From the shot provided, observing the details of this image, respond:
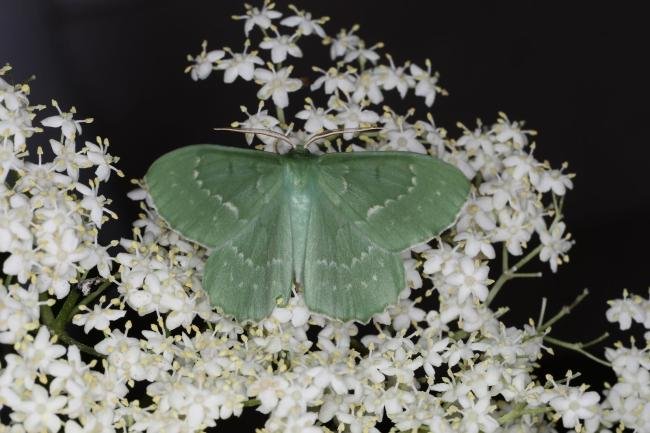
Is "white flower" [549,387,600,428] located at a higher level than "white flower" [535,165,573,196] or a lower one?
lower

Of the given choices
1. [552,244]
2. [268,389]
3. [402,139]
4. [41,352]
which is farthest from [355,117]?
[41,352]

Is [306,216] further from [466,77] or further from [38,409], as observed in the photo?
[466,77]

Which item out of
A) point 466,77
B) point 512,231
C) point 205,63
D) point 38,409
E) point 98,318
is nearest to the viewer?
point 38,409

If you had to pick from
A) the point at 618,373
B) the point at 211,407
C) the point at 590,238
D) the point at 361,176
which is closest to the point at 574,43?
the point at 590,238

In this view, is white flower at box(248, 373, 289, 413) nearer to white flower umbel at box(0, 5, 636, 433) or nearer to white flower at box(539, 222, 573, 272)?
white flower umbel at box(0, 5, 636, 433)

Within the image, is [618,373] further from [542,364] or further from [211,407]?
[211,407]

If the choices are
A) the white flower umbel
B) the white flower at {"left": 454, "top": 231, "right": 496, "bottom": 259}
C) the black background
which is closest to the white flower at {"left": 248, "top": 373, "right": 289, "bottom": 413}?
the white flower umbel
